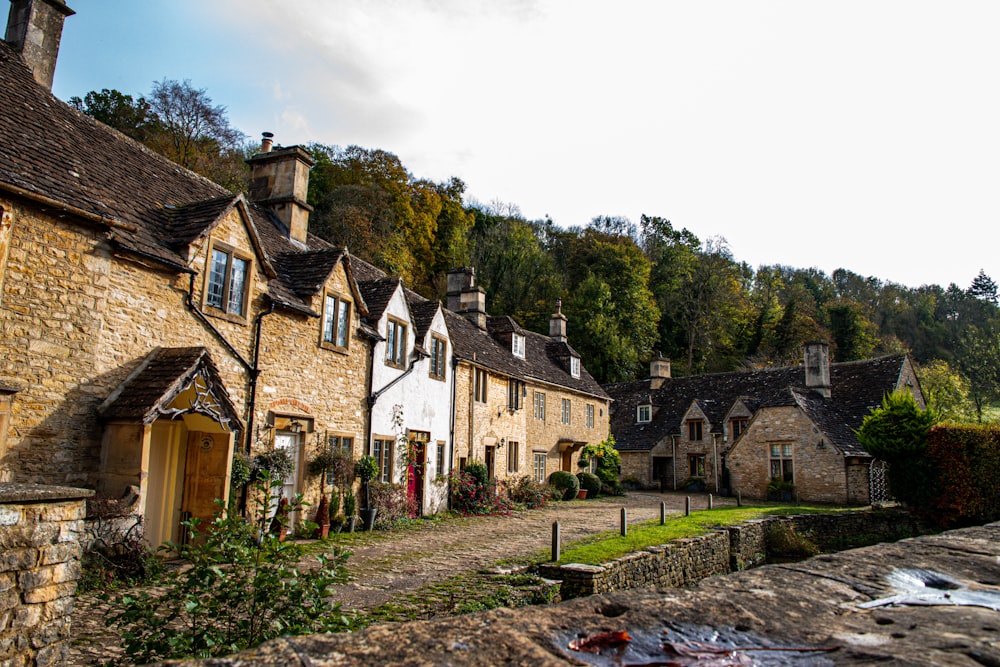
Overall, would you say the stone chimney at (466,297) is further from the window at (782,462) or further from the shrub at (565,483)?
the window at (782,462)

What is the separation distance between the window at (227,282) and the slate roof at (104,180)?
68 cm

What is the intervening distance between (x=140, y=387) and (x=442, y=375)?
1306cm

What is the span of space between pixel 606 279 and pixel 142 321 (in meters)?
50.2

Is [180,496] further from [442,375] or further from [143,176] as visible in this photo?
[442,375]

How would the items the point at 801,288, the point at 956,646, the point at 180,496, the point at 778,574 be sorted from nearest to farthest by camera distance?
the point at 956,646 < the point at 778,574 < the point at 180,496 < the point at 801,288

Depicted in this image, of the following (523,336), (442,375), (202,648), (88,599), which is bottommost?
(88,599)

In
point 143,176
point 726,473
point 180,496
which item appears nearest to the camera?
point 180,496

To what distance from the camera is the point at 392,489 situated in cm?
1980

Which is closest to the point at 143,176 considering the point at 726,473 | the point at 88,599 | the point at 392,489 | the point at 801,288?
the point at 88,599

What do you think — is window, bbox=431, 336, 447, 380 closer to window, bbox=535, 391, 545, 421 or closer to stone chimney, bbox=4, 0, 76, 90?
window, bbox=535, 391, 545, 421

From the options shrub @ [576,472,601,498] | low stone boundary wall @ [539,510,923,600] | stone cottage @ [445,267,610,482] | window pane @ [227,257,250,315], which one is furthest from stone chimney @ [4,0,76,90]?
shrub @ [576,472,601,498]

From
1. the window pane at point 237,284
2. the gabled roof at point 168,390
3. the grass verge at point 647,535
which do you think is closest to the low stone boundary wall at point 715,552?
the grass verge at point 647,535

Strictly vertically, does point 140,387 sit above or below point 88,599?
above

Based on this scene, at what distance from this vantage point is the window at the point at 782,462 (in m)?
33.8
